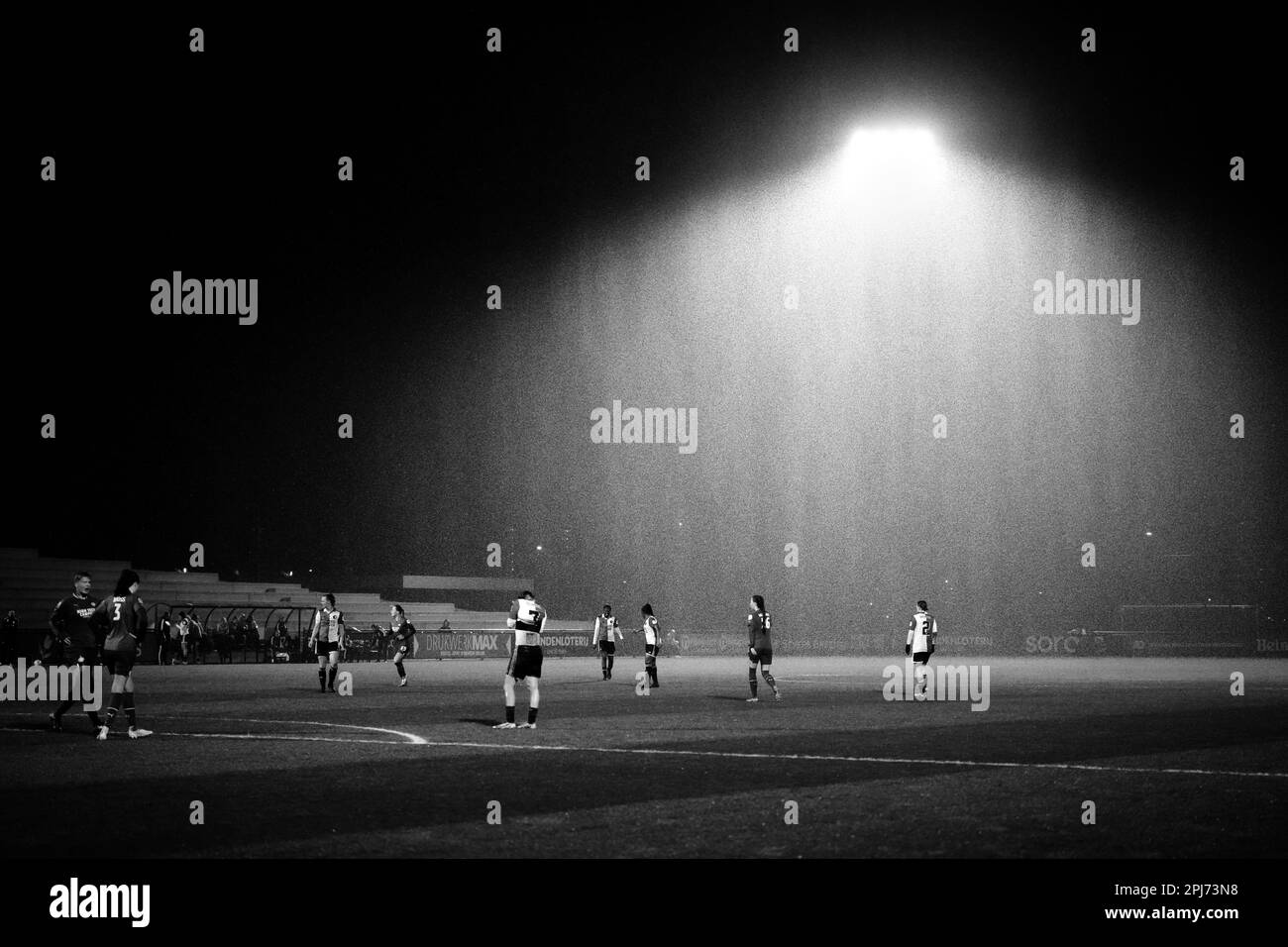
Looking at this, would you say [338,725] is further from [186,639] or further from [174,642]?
[186,639]

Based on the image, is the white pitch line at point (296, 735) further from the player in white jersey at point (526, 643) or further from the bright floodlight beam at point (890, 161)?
the bright floodlight beam at point (890, 161)

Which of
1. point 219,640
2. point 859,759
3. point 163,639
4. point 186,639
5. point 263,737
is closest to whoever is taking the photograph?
point 859,759

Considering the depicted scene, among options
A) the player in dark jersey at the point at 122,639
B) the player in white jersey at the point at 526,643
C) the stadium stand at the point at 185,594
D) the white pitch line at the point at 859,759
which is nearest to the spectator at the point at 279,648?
the stadium stand at the point at 185,594

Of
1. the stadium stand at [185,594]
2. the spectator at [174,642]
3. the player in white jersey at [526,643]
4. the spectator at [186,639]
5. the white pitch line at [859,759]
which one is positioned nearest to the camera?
the white pitch line at [859,759]

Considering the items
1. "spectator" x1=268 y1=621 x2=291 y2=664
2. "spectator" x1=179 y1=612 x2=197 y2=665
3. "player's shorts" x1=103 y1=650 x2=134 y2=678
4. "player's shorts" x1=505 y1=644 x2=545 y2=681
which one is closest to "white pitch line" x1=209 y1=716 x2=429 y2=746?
"player's shorts" x1=505 y1=644 x2=545 y2=681

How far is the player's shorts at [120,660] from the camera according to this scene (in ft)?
61.8

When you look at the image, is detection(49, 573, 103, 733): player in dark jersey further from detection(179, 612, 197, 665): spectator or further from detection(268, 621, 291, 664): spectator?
detection(268, 621, 291, 664): spectator

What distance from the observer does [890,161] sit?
45.8m

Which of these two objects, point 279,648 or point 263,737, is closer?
point 263,737

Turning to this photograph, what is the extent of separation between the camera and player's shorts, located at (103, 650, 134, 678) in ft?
61.8

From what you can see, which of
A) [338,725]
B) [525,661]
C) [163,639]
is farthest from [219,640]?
[525,661]

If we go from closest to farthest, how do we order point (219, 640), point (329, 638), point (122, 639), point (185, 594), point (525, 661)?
point (122, 639)
point (525, 661)
point (329, 638)
point (219, 640)
point (185, 594)

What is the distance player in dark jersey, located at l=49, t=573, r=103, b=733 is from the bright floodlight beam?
32.4 m

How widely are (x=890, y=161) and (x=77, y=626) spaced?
33.4 meters
